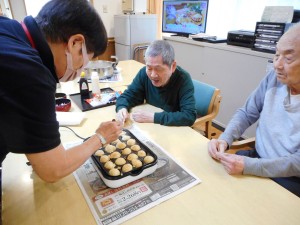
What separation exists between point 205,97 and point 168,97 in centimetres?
32

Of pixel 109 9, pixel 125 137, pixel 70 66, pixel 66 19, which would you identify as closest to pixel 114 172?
pixel 125 137

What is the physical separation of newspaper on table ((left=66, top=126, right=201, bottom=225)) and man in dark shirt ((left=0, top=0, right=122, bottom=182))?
0.44 ft

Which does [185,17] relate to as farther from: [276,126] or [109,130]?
[109,130]

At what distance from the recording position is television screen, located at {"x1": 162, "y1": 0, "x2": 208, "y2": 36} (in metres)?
2.78

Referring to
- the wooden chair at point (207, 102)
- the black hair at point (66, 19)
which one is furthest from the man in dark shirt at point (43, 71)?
the wooden chair at point (207, 102)

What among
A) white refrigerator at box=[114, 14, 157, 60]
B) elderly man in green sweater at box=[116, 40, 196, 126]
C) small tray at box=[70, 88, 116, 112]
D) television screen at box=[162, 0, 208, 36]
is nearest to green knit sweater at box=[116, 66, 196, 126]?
elderly man in green sweater at box=[116, 40, 196, 126]

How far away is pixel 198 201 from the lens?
73 cm

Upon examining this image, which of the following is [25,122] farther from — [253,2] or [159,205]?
[253,2]

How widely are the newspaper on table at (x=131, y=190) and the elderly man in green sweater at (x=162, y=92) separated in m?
0.38

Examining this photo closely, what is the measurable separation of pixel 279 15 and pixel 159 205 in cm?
212

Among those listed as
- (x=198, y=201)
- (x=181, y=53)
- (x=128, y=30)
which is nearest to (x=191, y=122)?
(x=198, y=201)

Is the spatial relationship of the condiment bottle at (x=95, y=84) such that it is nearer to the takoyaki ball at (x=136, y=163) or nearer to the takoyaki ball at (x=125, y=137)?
the takoyaki ball at (x=125, y=137)

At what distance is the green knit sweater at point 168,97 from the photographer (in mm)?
1260

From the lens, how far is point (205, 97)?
5.30 ft
